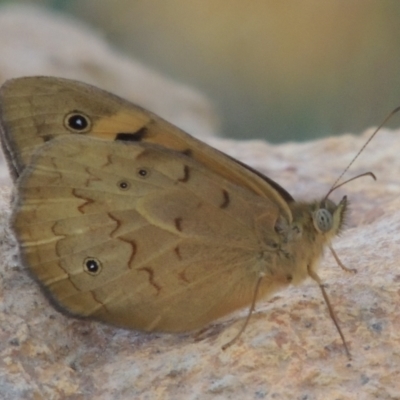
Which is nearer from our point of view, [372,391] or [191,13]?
[372,391]

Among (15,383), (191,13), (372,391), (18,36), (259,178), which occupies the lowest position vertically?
(15,383)

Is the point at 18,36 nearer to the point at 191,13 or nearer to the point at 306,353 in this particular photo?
the point at 191,13

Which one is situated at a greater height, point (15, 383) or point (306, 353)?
point (306, 353)

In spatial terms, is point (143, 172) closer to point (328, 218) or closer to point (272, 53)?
point (328, 218)

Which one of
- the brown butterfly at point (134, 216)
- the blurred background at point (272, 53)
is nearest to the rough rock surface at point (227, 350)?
the brown butterfly at point (134, 216)

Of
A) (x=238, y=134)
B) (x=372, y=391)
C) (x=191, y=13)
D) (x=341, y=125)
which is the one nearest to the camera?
(x=372, y=391)

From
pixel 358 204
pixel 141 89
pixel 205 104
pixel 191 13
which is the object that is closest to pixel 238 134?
pixel 205 104
